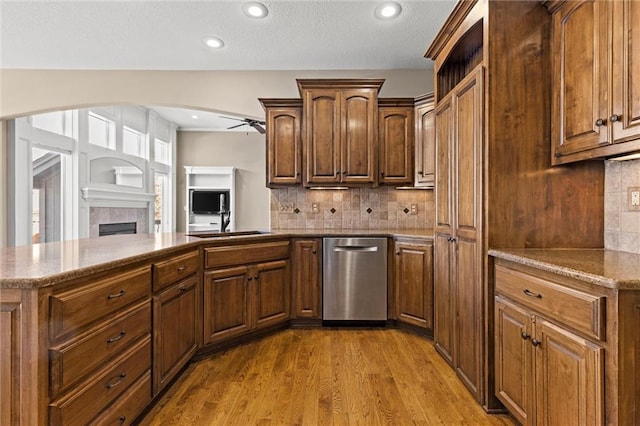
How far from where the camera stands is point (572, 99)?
1.80 metres

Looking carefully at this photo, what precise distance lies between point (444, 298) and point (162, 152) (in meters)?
6.79

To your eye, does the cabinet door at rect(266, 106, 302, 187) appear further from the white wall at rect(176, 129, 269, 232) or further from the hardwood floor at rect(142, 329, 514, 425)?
the white wall at rect(176, 129, 269, 232)

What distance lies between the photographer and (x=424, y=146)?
3561mm

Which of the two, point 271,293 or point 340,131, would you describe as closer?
point 271,293

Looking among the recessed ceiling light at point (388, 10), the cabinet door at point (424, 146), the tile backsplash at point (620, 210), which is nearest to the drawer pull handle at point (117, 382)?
the tile backsplash at point (620, 210)

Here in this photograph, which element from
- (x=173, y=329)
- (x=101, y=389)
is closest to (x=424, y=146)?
(x=173, y=329)

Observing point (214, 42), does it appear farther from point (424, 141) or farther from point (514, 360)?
point (514, 360)

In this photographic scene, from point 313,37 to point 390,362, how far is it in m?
2.98

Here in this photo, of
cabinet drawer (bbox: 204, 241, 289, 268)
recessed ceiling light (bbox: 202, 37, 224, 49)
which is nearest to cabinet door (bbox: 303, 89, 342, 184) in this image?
cabinet drawer (bbox: 204, 241, 289, 268)

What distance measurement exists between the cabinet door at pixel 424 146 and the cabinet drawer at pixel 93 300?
2752 millimetres

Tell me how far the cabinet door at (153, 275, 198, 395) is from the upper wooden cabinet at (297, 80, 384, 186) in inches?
68.6

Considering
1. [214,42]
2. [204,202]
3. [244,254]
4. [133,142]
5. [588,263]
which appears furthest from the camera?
[204,202]

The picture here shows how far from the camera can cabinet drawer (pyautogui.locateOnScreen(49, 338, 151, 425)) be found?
1.23 meters

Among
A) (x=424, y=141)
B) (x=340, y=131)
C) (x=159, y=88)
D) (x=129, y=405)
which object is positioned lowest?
(x=129, y=405)
